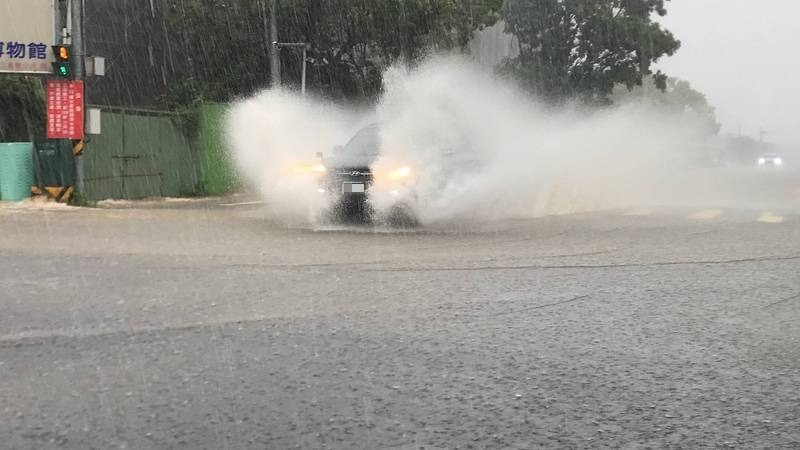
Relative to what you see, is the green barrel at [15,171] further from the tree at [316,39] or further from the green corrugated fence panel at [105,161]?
the tree at [316,39]

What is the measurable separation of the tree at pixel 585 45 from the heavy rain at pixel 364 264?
13042 millimetres

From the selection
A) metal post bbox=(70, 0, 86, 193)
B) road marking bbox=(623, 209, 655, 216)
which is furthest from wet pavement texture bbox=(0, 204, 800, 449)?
metal post bbox=(70, 0, 86, 193)

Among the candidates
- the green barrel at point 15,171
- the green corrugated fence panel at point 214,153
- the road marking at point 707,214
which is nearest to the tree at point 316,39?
the green corrugated fence panel at point 214,153

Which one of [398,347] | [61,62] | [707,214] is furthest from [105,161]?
[398,347]

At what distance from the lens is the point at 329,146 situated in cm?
→ 1955

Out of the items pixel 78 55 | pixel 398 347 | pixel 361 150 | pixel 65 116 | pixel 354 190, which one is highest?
pixel 78 55

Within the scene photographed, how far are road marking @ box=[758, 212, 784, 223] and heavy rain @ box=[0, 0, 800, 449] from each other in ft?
0.93

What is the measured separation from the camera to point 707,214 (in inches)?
664

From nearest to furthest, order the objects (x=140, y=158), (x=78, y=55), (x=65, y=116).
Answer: (x=65, y=116), (x=78, y=55), (x=140, y=158)

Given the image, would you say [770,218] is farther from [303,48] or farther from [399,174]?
[303,48]

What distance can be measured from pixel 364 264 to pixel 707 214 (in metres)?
10.2

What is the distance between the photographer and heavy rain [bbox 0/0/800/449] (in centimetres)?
415

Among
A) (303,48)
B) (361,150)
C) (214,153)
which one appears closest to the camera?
(361,150)

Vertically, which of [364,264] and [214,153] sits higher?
[214,153]
